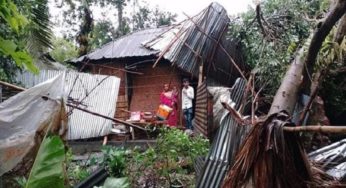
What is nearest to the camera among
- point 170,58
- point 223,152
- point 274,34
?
point 223,152

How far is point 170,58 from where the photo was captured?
11.4m

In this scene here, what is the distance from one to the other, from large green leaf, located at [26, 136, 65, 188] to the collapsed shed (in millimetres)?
8280

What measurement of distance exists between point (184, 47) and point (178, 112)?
1.90 meters

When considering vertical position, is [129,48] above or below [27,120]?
above

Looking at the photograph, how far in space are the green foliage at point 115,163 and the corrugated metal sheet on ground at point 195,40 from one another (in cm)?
661

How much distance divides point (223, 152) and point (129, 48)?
10.1 metres

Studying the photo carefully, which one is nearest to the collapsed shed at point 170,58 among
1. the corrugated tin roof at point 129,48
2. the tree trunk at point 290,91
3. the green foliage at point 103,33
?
the corrugated tin roof at point 129,48

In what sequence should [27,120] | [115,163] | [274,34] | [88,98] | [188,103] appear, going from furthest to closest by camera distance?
[188,103] → [88,98] → [274,34] → [115,163] → [27,120]

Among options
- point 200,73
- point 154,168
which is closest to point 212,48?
point 200,73

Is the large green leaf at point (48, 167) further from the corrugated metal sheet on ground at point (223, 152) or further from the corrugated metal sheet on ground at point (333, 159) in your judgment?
the corrugated metal sheet on ground at point (333, 159)

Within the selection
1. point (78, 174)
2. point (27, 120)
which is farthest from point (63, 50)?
point (27, 120)

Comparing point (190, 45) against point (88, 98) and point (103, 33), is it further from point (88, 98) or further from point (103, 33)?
point (103, 33)

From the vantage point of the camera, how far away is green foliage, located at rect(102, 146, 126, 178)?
4.86 metres

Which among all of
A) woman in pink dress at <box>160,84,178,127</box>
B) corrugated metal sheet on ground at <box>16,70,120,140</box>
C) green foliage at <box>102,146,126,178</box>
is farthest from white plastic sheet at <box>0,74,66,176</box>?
woman in pink dress at <box>160,84,178,127</box>
